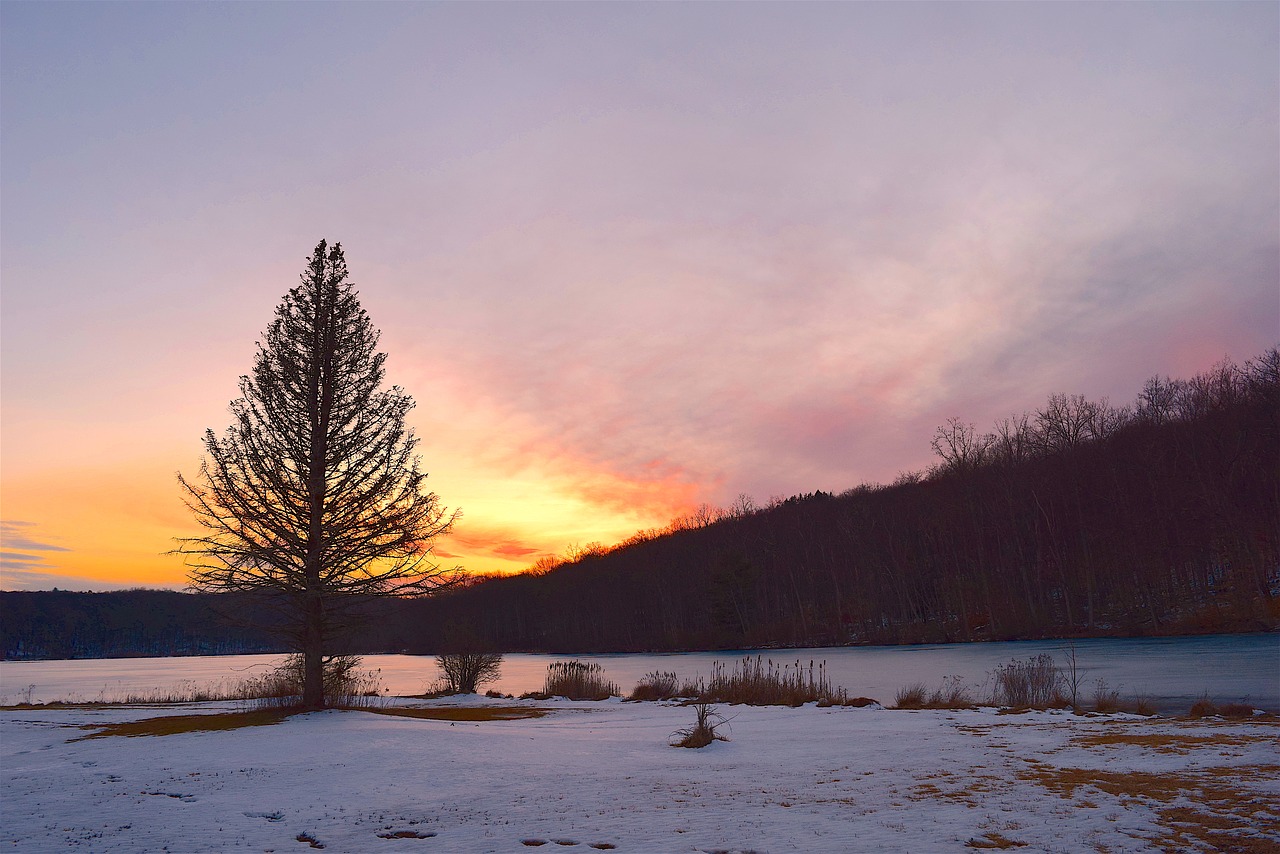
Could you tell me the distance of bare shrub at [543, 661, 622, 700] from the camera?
26031 millimetres

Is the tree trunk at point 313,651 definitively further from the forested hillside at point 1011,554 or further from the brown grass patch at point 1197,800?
the brown grass patch at point 1197,800

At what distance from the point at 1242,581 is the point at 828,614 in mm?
40789

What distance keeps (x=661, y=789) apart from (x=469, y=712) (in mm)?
13892

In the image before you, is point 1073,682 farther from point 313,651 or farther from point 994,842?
point 313,651

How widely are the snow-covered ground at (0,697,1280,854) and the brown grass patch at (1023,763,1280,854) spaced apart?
0.03m

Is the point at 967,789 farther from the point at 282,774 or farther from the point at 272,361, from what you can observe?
the point at 272,361

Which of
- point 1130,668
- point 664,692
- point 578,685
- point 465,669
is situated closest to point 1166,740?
point 664,692

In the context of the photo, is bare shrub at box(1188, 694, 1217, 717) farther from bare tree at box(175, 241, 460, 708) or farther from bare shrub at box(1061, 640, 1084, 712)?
bare tree at box(175, 241, 460, 708)

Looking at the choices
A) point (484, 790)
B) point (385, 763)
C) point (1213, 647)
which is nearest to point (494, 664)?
point (385, 763)

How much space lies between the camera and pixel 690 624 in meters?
101

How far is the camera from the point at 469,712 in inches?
820

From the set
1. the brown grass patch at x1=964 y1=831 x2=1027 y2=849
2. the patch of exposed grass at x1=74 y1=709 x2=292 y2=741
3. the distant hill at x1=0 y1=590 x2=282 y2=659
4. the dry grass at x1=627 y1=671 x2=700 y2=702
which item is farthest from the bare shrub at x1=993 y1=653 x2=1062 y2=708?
the distant hill at x1=0 y1=590 x2=282 y2=659

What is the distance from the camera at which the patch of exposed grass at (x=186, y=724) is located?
1519cm

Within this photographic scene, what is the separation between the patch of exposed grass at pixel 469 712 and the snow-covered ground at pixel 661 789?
4509mm
